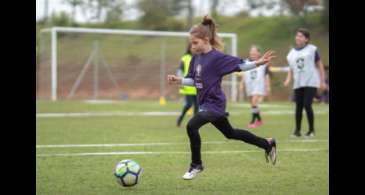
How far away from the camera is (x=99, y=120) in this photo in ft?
56.4

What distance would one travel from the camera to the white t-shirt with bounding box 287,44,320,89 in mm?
12484

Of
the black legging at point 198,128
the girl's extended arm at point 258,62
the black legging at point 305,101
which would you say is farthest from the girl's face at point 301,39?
the black legging at point 198,128

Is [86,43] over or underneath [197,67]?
over

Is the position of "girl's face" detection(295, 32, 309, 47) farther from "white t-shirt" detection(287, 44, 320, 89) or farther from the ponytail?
the ponytail

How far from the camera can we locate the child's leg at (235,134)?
305 inches

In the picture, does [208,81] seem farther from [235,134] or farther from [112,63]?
[112,63]

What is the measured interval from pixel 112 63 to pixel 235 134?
1332 inches

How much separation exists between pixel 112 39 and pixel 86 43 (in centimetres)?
260

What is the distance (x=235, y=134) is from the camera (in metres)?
7.83

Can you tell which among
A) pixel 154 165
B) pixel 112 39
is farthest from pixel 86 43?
pixel 154 165

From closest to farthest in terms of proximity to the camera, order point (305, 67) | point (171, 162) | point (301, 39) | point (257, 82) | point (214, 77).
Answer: point (214, 77), point (171, 162), point (301, 39), point (305, 67), point (257, 82)

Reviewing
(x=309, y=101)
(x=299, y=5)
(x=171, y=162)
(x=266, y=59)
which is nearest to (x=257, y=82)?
(x=309, y=101)
